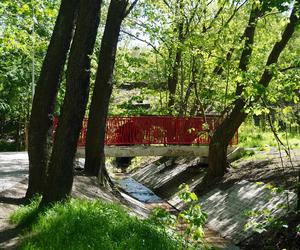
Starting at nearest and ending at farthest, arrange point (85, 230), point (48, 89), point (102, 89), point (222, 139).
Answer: point (85, 230)
point (48, 89)
point (102, 89)
point (222, 139)

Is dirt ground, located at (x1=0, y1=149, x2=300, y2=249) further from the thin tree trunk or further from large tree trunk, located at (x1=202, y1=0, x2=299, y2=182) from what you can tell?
the thin tree trunk

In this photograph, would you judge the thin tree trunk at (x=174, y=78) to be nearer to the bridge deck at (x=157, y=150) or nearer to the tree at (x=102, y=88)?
the bridge deck at (x=157, y=150)

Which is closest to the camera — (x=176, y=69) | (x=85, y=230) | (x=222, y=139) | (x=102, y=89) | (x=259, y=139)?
(x=85, y=230)

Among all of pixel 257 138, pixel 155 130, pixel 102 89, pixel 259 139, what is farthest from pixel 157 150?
pixel 102 89

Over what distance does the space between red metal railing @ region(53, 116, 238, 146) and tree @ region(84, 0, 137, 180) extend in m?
4.62

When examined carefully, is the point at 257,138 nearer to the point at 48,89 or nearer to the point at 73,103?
the point at 48,89

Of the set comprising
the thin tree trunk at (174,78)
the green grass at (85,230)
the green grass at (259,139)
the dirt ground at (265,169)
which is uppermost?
the thin tree trunk at (174,78)

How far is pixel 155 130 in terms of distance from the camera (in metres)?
20.0

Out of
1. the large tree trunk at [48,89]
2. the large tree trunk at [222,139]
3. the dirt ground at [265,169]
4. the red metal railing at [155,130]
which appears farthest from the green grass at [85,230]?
the red metal railing at [155,130]

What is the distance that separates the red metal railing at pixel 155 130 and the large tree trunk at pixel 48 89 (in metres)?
9.64

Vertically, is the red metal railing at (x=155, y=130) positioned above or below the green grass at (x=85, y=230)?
above

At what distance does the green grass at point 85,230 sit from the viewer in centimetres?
661

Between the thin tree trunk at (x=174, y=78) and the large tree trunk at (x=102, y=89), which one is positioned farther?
the thin tree trunk at (x=174, y=78)

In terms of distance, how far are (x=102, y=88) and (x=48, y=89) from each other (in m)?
4.68
